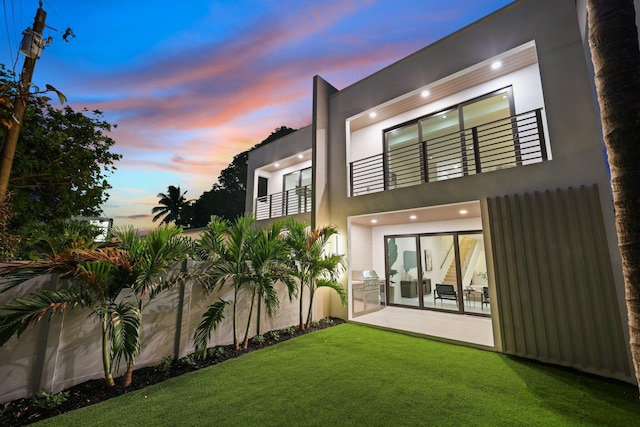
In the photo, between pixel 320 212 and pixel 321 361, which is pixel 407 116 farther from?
pixel 321 361

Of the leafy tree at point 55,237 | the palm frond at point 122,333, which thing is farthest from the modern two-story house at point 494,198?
the leafy tree at point 55,237

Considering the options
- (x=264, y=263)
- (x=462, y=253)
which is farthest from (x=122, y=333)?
(x=462, y=253)

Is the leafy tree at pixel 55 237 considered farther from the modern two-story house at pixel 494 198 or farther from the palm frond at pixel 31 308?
the modern two-story house at pixel 494 198

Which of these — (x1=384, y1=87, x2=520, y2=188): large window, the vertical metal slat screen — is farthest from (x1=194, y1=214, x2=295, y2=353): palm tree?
the vertical metal slat screen

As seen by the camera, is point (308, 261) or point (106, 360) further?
point (308, 261)

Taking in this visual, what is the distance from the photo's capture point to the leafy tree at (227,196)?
80.4ft

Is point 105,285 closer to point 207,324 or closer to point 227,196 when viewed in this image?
point 207,324

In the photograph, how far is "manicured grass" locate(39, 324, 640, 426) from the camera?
2.53 m

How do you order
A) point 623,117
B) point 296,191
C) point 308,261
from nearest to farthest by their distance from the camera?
point 623,117
point 308,261
point 296,191

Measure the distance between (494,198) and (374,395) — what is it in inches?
153

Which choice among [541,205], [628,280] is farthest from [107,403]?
[541,205]

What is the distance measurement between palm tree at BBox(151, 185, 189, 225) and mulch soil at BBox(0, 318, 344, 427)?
27917 millimetres

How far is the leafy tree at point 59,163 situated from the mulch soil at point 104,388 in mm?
5814

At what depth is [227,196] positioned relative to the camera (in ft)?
81.7
